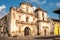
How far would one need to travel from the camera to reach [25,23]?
29.8 metres

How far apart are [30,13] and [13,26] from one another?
571 centimetres

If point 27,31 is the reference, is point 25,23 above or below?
above

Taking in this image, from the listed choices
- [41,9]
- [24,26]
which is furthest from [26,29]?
[41,9]

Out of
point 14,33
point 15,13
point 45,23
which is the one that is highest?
point 15,13

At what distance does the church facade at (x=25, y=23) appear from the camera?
2828 cm

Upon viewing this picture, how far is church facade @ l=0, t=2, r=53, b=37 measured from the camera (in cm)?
2828

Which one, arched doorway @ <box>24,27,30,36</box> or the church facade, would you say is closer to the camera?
the church facade

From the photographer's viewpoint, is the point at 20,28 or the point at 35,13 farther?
the point at 35,13

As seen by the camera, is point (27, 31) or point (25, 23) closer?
point (25, 23)

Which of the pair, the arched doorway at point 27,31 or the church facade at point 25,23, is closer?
the church facade at point 25,23

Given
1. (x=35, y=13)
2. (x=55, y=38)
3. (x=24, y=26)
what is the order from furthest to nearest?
1. (x=35, y=13)
2. (x=24, y=26)
3. (x=55, y=38)

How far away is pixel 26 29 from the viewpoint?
30.3 m

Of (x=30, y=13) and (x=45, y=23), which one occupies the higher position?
(x=30, y=13)

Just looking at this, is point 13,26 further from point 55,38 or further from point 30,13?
point 55,38
